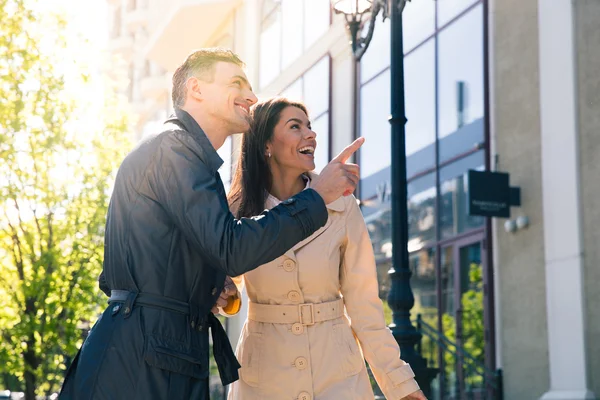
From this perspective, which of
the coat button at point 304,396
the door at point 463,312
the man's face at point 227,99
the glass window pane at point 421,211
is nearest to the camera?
the man's face at point 227,99

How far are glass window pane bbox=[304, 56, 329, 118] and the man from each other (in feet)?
64.2

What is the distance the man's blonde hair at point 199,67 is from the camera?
3404 mm

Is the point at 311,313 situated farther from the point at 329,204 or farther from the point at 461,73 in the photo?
the point at 461,73

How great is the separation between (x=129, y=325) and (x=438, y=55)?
1378cm

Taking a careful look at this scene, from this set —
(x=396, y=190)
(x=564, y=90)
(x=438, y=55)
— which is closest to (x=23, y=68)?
(x=438, y=55)

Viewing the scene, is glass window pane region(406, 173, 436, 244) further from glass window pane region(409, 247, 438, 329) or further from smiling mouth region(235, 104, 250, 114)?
smiling mouth region(235, 104, 250, 114)

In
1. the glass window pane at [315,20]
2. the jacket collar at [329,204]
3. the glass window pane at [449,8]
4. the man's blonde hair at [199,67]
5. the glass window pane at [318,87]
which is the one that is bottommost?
the jacket collar at [329,204]

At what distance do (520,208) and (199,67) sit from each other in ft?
33.2

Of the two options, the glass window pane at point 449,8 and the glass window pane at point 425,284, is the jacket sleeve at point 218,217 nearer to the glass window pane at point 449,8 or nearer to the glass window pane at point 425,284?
the glass window pane at point 425,284

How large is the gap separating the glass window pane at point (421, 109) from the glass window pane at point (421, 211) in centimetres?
27

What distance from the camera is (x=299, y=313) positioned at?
421cm

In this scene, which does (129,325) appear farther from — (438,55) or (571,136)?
(438,55)

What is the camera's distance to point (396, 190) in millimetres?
8594

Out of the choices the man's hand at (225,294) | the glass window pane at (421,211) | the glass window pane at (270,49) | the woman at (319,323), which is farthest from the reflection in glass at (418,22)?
the man's hand at (225,294)
